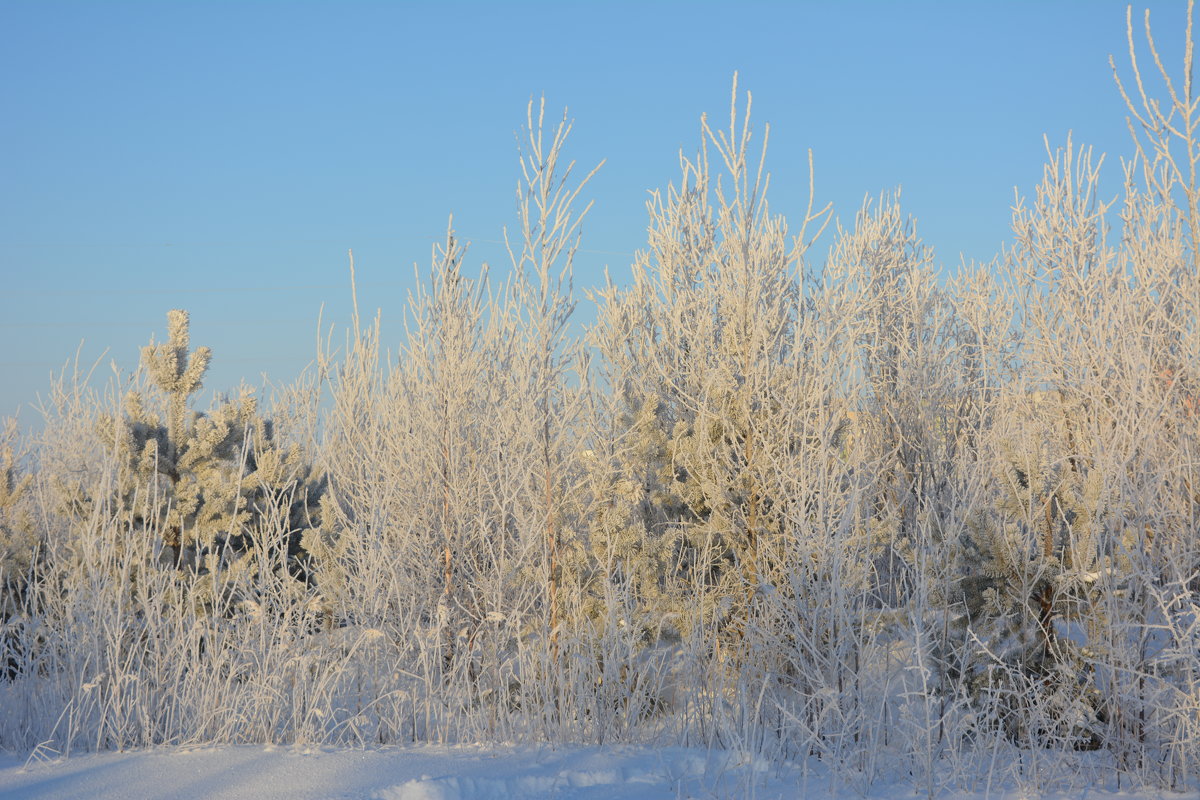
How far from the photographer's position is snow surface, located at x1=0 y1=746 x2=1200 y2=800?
12.9 ft

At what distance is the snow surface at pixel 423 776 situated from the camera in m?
3.93

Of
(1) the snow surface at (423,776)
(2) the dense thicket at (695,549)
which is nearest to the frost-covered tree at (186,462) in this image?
(2) the dense thicket at (695,549)

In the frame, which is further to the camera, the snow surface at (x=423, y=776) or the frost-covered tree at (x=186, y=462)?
the frost-covered tree at (x=186, y=462)

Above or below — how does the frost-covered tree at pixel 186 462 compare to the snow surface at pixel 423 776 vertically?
Result: above

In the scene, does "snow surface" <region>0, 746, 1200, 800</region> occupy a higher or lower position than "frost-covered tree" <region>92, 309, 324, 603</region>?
lower

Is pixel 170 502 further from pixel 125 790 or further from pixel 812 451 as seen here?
pixel 812 451

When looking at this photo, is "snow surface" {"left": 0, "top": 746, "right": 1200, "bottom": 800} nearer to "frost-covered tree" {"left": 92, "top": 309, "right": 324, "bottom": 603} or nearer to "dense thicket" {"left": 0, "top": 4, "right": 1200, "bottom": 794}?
"dense thicket" {"left": 0, "top": 4, "right": 1200, "bottom": 794}

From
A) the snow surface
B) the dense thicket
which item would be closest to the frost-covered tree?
the dense thicket

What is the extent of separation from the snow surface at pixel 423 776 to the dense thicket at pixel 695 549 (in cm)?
22

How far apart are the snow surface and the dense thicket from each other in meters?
0.22

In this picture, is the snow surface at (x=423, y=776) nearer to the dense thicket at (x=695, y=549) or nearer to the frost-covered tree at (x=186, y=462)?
the dense thicket at (x=695, y=549)

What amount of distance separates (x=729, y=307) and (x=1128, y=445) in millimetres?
2571

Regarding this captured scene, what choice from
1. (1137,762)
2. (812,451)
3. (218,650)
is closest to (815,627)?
(812,451)

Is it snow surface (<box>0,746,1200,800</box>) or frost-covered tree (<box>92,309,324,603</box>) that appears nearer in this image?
snow surface (<box>0,746,1200,800</box>)
